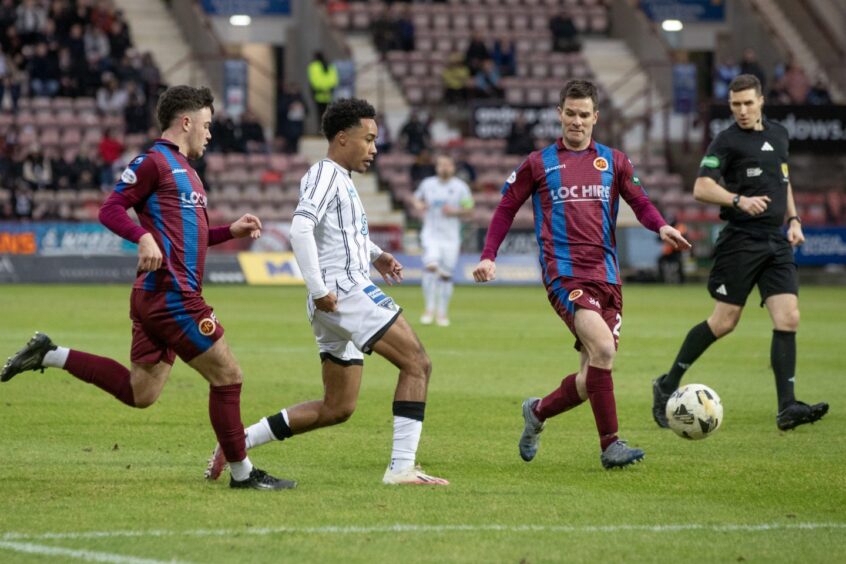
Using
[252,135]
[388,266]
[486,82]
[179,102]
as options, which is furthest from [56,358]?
[486,82]

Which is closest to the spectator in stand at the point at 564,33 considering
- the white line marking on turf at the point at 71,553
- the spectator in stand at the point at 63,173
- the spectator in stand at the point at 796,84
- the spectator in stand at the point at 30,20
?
the spectator in stand at the point at 796,84

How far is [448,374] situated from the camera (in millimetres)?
14055

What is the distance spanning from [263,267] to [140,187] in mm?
22511

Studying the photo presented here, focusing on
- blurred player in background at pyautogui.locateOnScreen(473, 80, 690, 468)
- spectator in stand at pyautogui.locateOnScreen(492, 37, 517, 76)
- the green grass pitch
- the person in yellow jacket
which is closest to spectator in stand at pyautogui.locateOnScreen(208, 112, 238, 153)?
the person in yellow jacket

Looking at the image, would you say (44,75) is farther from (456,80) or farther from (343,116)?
(343,116)

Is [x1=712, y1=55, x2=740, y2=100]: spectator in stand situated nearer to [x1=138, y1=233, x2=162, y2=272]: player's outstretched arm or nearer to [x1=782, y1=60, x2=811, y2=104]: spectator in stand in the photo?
[x1=782, y1=60, x2=811, y2=104]: spectator in stand

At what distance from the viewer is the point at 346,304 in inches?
306

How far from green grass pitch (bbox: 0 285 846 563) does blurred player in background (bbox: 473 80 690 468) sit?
1.52 feet

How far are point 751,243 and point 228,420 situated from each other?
4726mm

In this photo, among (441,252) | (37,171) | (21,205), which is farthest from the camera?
(37,171)

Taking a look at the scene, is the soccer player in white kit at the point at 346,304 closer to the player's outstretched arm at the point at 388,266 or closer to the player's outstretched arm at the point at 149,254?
the player's outstretched arm at the point at 388,266

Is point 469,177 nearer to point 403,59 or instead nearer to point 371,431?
point 403,59

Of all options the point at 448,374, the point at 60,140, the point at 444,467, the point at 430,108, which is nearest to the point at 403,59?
the point at 430,108

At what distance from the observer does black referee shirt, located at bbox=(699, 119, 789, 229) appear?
10734 mm
